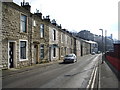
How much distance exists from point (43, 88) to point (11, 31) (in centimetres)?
1141

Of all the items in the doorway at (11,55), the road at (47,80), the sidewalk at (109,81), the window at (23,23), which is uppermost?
the window at (23,23)

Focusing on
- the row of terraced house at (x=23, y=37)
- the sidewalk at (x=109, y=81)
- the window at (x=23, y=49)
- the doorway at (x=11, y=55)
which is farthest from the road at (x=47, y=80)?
the window at (x=23, y=49)

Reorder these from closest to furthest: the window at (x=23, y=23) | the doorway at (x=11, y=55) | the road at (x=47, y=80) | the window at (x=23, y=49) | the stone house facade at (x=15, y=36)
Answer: the road at (x=47, y=80) < the stone house facade at (x=15, y=36) < the doorway at (x=11, y=55) < the window at (x=23, y=49) < the window at (x=23, y=23)

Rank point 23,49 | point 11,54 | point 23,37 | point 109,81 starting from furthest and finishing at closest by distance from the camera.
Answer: point 23,49
point 23,37
point 11,54
point 109,81

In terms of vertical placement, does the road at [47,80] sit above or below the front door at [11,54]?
below

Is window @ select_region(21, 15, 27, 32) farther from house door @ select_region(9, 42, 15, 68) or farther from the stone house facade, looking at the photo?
house door @ select_region(9, 42, 15, 68)

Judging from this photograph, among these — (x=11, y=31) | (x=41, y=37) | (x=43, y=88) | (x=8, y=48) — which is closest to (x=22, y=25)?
(x=11, y=31)

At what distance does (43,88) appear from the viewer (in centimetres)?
1005

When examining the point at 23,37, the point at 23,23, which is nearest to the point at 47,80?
the point at 23,37

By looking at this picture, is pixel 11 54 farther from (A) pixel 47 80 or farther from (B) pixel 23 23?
(A) pixel 47 80

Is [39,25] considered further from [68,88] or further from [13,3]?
[68,88]

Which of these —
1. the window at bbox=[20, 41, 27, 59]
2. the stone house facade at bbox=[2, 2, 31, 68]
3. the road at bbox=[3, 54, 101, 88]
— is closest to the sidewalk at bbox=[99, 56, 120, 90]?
the road at bbox=[3, 54, 101, 88]

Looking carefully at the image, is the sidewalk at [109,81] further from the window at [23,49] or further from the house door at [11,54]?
the window at [23,49]

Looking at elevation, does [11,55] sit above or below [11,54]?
below
